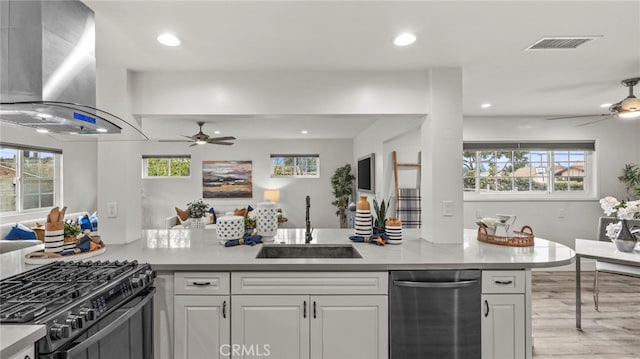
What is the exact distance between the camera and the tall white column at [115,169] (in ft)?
7.63

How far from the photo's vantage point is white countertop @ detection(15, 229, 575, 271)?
5.77ft

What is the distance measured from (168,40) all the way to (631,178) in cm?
579

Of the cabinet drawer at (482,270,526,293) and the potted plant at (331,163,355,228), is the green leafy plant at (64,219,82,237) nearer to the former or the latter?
the cabinet drawer at (482,270,526,293)

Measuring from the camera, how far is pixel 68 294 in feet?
4.00

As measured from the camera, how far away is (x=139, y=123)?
249 cm

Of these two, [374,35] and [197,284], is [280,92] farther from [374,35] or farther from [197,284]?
[197,284]

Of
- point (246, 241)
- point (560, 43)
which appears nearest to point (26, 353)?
point (246, 241)

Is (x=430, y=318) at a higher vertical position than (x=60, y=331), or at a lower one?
lower

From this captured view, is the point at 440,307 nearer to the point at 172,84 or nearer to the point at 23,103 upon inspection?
the point at 23,103

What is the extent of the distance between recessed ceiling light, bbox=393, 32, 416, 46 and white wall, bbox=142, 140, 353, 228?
521 cm

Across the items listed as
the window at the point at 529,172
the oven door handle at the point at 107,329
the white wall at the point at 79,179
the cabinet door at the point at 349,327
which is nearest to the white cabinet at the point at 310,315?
the cabinet door at the point at 349,327

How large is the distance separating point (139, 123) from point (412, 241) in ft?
8.01

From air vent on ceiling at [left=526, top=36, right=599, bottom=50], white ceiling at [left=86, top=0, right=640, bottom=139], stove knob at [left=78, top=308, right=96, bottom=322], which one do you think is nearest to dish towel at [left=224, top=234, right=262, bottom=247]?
stove knob at [left=78, top=308, right=96, bottom=322]

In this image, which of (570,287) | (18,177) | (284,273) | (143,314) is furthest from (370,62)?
(18,177)
